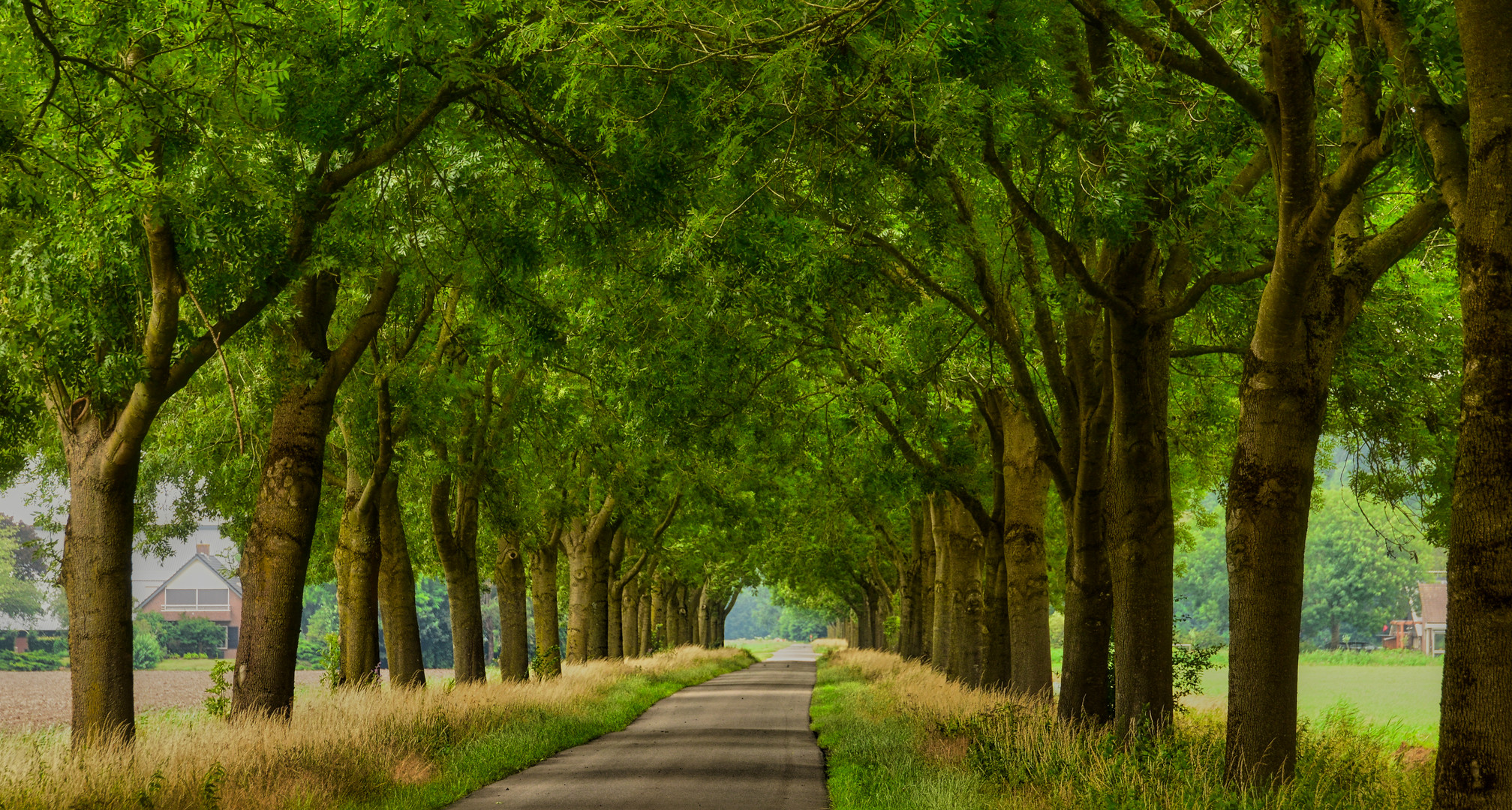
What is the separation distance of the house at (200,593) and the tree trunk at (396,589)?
95.9m

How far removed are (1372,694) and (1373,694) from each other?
583mm

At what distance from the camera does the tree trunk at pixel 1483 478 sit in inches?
220

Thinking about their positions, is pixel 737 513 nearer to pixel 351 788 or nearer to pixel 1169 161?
pixel 351 788

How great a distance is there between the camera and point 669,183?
10531 mm

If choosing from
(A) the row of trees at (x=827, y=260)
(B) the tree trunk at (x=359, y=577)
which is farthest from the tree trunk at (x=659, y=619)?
(A) the row of trees at (x=827, y=260)

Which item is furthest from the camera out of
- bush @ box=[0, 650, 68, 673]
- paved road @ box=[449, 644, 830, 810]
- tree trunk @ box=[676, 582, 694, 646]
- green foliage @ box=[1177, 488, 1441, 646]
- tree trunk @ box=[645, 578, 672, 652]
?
green foliage @ box=[1177, 488, 1441, 646]

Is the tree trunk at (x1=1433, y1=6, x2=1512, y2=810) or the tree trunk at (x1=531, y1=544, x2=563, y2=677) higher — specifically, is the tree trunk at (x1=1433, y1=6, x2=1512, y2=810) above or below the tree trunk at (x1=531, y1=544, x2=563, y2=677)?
above

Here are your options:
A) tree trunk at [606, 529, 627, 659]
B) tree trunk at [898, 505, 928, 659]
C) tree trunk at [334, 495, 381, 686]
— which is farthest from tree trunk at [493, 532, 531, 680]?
tree trunk at [898, 505, 928, 659]

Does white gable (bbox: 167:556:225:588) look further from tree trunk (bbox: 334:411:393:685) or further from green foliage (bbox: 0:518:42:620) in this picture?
tree trunk (bbox: 334:411:393:685)

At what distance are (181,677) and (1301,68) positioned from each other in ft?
212

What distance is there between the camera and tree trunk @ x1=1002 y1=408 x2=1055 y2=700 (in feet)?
57.8

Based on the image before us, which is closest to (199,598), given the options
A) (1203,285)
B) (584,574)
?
(584,574)

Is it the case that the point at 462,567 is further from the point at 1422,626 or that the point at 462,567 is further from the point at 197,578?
the point at 1422,626

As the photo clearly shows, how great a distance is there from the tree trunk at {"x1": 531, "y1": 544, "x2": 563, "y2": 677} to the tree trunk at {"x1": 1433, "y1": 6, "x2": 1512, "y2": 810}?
2361 centimetres
